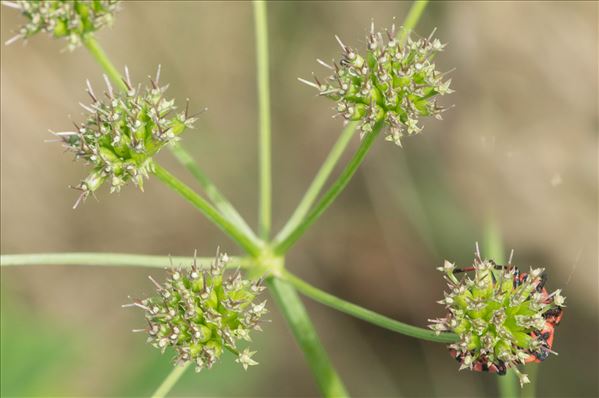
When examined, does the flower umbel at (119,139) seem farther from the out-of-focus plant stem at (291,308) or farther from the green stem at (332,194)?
the green stem at (332,194)

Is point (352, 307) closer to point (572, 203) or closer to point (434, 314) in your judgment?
point (434, 314)

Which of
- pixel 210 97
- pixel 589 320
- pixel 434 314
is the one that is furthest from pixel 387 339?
pixel 210 97

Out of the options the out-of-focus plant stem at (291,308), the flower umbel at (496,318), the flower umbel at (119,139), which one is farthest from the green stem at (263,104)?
the flower umbel at (496,318)

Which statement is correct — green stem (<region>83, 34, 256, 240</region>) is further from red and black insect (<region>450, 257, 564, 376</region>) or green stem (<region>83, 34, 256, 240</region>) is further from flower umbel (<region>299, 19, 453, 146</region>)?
red and black insect (<region>450, 257, 564, 376</region>)

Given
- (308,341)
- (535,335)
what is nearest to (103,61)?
(308,341)

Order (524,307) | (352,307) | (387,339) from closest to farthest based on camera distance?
(524,307)
(352,307)
(387,339)
